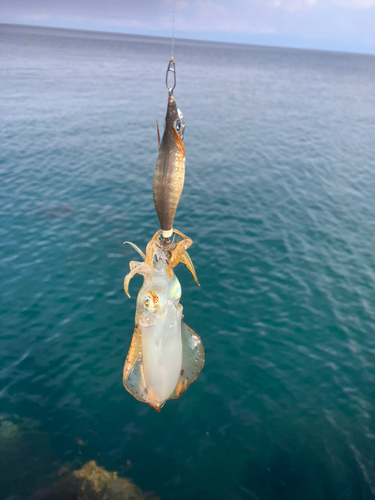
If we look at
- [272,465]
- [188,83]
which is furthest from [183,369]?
[188,83]

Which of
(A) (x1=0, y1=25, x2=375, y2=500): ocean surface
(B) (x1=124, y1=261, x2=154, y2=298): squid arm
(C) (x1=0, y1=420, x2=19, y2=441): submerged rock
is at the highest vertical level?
(B) (x1=124, y1=261, x2=154, y2=298): squid arm

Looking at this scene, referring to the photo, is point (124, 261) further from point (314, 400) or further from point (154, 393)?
point (154, 393)

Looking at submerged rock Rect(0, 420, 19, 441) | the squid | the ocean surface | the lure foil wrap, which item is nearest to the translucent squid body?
the squid

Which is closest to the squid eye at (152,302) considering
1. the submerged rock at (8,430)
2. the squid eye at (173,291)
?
the squid eye at (173,291)

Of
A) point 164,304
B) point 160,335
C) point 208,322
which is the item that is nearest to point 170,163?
point 164,304

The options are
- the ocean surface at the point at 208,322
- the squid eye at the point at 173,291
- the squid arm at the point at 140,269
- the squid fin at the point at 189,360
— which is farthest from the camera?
the ocean surface at the point at 208,322

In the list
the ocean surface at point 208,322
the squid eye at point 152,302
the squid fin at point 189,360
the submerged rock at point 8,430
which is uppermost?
the squid eye at point 152,302

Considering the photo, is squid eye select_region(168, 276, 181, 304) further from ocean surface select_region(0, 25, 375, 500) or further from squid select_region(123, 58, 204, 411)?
ocean surface select_region(0, 25, 375, 500)

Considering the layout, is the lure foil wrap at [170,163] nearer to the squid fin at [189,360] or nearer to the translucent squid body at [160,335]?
the translucent squid body at [160,335]
